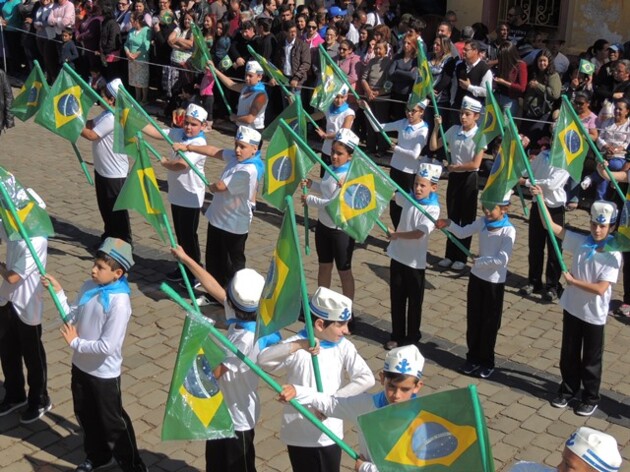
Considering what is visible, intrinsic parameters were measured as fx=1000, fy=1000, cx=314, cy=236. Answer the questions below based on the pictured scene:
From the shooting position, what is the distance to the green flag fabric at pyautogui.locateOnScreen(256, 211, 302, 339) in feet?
19.1

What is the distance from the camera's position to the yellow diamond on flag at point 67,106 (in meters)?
10.3

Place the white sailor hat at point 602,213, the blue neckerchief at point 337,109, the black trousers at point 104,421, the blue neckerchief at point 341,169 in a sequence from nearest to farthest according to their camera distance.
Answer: the black trousers at point 104,421, the white sailor hat at point 602,213, the blue neckerchief at point 341,169, the blue neckerchief at point 337,109

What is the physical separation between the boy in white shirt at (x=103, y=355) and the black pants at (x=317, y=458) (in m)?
1.38

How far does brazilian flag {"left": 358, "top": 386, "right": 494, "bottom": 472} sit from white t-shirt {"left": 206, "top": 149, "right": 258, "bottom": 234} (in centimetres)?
468

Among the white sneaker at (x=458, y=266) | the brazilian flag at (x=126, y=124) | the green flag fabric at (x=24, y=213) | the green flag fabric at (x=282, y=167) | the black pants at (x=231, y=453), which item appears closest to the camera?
the black pants at (x=231, y=453)

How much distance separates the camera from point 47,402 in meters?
7.58

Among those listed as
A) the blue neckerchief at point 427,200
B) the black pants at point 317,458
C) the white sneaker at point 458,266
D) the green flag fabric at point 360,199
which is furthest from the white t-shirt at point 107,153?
the black pants at point 317,458

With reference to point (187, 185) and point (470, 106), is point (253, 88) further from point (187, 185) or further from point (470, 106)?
point (470, 106)

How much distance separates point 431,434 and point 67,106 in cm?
696

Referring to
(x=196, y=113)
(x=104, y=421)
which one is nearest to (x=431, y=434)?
(x=104, y=421)

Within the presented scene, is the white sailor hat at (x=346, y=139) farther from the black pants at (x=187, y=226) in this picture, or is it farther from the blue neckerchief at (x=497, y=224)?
the black pants at (x=187, y=226)

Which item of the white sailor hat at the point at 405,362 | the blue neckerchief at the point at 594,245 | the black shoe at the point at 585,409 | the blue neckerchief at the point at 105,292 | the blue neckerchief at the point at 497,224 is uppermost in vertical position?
the white sailor hat at the point at 405,362

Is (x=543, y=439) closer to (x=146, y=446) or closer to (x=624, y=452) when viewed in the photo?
(x=624, y=452)

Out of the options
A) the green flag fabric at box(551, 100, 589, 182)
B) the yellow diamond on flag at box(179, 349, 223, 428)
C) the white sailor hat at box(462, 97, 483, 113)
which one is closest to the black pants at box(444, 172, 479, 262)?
the white sailor hat at box(462, 97, 483, 113)
